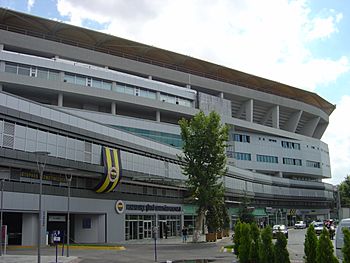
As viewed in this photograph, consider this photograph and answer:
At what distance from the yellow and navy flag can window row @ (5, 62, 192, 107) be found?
2284cm

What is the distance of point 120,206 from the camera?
4478cm

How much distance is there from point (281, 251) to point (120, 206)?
3039 cm

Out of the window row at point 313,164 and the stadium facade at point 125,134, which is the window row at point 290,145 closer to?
the stadium facade at point 125,134

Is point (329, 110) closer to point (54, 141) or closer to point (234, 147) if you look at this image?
point (234, 147)

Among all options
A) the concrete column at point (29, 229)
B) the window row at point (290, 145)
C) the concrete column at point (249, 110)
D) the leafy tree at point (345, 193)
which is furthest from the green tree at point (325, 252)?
the leafy tree at point (345, 193)

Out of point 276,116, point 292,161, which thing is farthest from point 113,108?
point 292,161

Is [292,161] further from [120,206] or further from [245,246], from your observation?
[245,246]

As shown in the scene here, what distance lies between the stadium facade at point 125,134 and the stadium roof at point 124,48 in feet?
0.63

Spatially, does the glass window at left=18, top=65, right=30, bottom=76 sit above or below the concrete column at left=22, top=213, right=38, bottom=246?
above

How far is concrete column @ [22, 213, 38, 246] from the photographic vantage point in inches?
1385

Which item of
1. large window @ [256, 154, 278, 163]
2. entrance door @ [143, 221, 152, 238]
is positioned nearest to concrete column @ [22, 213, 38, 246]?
entrance door @ [143, 221, 152, 238]

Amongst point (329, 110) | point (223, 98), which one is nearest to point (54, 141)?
point (223, 98)

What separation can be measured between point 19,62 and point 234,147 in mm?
42759

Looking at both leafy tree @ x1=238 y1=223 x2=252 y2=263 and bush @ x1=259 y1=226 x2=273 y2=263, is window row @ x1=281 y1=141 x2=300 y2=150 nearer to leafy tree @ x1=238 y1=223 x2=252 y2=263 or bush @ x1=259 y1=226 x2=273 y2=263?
leafy tree @ x1=238 y1=223 x2=252 y2=263
